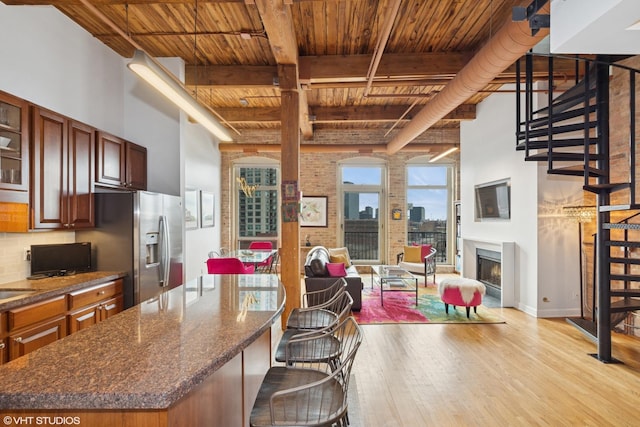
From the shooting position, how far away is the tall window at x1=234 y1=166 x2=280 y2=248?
896 centimetres

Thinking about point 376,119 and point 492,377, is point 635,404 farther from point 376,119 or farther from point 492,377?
point 376,119

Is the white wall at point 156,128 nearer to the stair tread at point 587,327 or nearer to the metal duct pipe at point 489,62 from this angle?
the metal duct pipe at point 489,62

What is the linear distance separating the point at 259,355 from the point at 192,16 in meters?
3.60

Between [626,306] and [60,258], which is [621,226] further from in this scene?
[60,258]

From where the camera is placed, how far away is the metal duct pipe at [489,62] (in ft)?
9.19

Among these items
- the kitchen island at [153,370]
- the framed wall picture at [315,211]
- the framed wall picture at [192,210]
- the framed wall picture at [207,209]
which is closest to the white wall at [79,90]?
the framed wall picture at [192,210]

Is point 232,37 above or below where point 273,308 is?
above

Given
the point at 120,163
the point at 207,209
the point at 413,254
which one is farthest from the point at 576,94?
the point at 207,209

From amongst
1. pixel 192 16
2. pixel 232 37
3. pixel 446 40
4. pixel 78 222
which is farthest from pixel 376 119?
pixel 78 222

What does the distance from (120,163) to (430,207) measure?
7.29m

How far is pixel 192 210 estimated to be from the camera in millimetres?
6480

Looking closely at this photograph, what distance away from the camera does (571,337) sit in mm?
4145

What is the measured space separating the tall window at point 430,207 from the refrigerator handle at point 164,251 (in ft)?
21.0

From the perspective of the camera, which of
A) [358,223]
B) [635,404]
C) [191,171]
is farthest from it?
[358,223]
